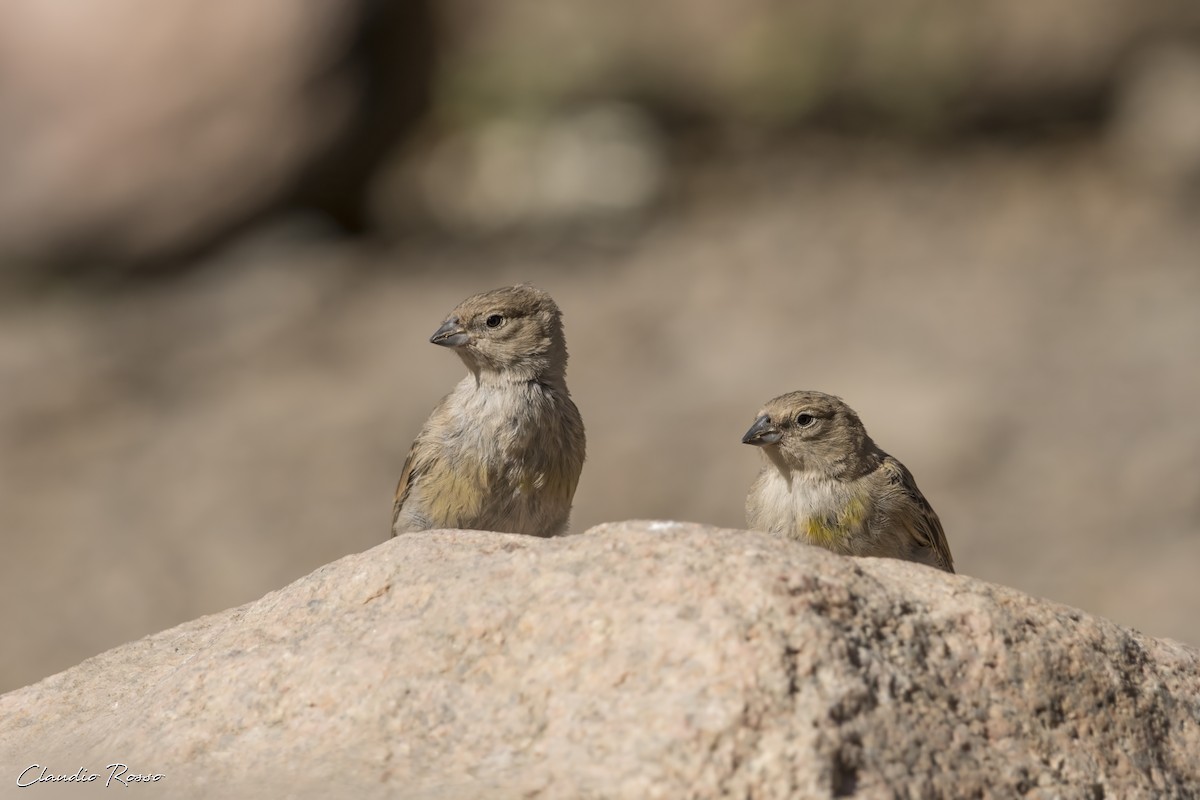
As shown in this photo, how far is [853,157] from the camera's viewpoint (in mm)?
16062

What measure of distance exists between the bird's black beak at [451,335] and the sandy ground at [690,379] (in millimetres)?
5497

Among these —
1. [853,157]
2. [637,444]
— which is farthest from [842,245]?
[637,444]

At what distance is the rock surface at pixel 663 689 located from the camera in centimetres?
379

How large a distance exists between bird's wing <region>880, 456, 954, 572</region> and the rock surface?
1.89m

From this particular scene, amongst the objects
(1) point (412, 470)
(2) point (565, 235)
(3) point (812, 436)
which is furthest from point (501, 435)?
(2) point (565, 235)

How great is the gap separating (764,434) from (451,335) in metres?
1.49

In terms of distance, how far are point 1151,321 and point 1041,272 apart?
1259 millimetres

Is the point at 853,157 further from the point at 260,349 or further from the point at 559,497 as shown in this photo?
the point at 559,497

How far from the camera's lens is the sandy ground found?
12.4 meters

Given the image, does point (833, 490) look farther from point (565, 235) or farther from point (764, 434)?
point (565, 235)

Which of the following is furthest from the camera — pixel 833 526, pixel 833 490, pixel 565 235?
pixel 565 235

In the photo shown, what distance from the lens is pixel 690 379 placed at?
1410cm
